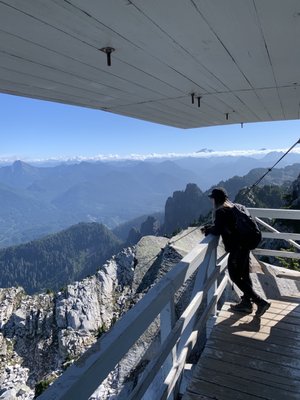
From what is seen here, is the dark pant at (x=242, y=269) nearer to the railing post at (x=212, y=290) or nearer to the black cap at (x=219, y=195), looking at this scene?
the railing post at (x=212, y=290)

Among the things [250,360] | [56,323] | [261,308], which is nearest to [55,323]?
[56,323]

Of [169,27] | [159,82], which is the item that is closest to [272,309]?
[159,82]

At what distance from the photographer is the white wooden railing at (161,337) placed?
5.07 ft

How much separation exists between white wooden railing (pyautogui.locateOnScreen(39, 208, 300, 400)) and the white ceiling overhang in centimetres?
207

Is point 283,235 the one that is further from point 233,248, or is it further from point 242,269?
point 233,248

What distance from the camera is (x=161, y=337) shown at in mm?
2977

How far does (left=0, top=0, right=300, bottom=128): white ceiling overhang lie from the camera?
97.4 inches

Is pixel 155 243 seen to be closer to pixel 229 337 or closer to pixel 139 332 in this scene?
pixel 229 337

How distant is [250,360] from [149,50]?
3474mm

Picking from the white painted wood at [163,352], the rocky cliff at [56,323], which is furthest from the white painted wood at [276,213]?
the rocky cliff at [56,323]

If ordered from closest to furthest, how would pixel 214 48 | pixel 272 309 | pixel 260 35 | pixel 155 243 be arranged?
pixel 260 35 → pixel 214 48 → pixel 272 309 → pixel 155 243

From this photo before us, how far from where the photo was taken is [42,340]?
64.6 m

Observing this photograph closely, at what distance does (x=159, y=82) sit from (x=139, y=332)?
3.38 meters

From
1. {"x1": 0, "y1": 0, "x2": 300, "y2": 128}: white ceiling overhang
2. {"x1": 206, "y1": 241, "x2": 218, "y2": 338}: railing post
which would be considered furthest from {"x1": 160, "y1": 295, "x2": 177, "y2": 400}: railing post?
{"x1": 0, "y1": 0, "x2": 300, "y2": 128}: white ceiling overhang
